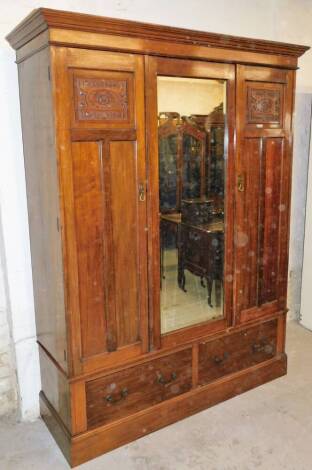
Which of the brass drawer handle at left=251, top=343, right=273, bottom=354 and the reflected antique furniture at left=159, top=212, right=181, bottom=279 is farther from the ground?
the reflected antique furniture at left=159, top=212, right=181, bottom=279

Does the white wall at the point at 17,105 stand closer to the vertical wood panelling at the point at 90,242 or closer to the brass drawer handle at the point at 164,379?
the vertical wood panelling at the point at 90,242

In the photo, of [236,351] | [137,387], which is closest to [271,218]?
[236,351]

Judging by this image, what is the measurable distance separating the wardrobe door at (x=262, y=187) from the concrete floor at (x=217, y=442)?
53 cm

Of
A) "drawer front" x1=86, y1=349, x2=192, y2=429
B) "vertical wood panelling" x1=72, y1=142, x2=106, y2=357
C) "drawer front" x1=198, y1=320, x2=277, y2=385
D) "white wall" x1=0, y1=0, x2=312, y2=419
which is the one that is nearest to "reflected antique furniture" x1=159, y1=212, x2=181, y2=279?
"vertical wood panelling" x1=72, y1=142, x2=106, y2=357

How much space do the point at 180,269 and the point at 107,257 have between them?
46 cm

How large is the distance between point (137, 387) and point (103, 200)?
3.23 ft

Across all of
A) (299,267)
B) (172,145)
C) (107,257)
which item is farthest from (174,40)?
(299,267)

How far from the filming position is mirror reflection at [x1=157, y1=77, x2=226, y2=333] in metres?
2.04

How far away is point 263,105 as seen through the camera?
2.25m

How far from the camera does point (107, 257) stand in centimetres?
193

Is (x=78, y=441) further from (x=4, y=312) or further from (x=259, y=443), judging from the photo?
(x=259, y=443)

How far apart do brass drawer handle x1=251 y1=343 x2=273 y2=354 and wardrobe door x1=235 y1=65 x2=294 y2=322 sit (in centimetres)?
21

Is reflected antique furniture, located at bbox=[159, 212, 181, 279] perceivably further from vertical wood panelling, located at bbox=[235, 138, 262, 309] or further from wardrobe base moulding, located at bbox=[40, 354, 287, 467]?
wardrobe base moulding, located at bbox=[40, 354, 287, 467]

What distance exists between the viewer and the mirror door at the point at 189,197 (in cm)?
199
